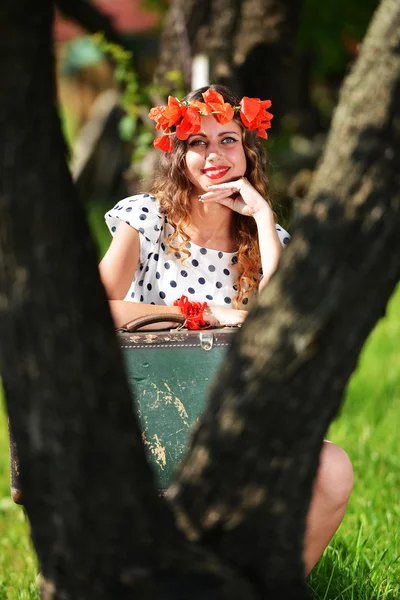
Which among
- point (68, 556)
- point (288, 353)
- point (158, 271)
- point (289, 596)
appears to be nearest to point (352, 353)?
point (288, 353)

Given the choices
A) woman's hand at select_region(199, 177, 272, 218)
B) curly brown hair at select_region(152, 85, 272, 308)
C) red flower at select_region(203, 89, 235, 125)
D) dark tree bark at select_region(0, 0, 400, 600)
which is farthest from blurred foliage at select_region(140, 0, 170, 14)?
dark tree bark at select_region(0, 0, 400, 600)

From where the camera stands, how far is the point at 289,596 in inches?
70.7

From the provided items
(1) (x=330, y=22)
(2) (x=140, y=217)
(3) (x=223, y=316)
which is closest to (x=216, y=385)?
(3) (x=223, y=316)

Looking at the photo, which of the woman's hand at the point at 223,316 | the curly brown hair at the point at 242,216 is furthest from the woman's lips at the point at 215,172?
the woman's hand at the point at 223,316

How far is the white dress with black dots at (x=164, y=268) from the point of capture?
3.09 meters

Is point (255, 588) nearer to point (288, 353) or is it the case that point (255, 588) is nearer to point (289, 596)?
point (289, 596)

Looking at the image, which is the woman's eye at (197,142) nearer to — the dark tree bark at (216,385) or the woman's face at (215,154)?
the woman's face at (215,154)

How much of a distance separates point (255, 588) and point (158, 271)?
1.51 meters

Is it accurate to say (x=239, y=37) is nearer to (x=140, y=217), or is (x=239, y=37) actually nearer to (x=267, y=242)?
(x=140, y=217)

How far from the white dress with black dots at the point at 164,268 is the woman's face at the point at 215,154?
0.63ft

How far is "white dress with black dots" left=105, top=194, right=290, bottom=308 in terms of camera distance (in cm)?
309

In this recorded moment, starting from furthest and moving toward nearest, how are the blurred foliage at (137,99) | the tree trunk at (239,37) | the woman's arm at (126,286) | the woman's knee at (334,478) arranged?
the blurred foliage at (137,99)
the tree trunk at (239,37)
the woman's arm at (126,286)
the woman's knee at (334,478)

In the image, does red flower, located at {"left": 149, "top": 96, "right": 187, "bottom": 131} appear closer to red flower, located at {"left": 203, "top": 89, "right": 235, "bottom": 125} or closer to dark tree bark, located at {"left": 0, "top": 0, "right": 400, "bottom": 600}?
red flower, located at {"left": 203, "top": 89, "right": 235, "bottom": 125}

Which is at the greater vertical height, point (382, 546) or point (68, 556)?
point (68, 556)
